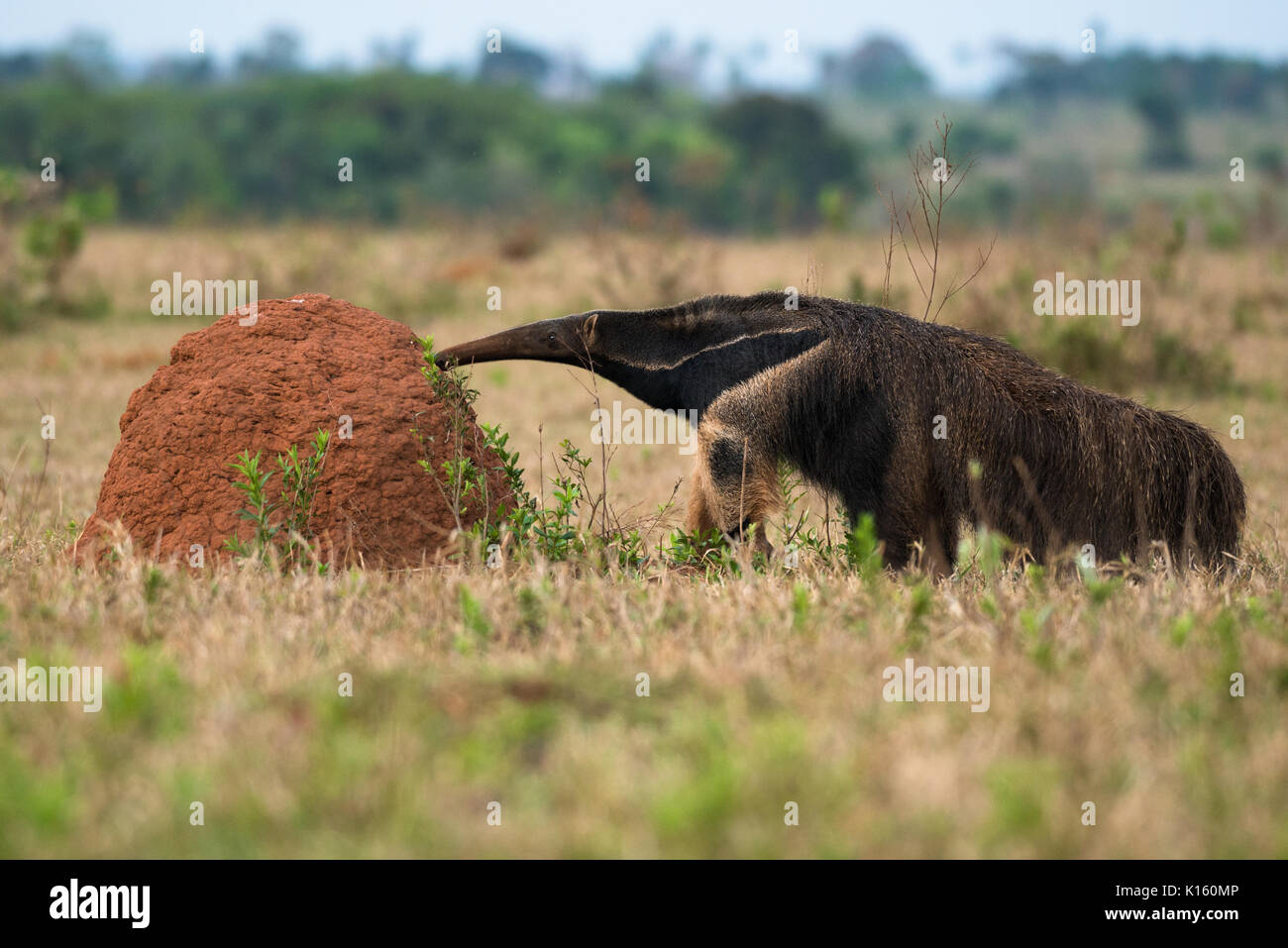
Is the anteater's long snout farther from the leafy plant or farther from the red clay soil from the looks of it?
the leafy plant

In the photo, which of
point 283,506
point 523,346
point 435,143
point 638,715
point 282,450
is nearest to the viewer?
point 638,715

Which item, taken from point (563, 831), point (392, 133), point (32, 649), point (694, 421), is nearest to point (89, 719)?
point (32, 649)

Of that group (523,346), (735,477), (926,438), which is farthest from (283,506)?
(926,438)

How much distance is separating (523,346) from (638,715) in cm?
273

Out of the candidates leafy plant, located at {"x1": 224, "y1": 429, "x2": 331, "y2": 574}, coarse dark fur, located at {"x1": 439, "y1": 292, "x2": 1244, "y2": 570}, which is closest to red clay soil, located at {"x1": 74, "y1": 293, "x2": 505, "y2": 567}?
leafy plant, located at {"x1": 224, "y1": 429, "x2": 331, "y2": 574}

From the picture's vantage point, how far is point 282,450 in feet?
17.7

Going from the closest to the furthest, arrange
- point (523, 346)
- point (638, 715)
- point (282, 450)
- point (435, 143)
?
point (638, 715)
point (282, 450)
point (523, 346)
point (435, 143)

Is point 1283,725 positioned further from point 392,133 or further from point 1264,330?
point 392,133

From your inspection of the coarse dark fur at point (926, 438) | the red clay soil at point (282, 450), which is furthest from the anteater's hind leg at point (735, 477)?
the red clay soil at point (282, 450)

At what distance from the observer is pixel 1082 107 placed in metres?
95.8

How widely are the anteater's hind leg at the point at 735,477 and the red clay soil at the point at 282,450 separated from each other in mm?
924

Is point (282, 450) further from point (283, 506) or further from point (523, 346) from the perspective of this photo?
point (523, 346)

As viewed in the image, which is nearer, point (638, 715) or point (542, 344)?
point (638, 715)

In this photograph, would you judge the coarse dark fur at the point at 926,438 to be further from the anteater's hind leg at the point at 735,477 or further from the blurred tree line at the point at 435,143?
the blurred tree line at the point at 435,143
